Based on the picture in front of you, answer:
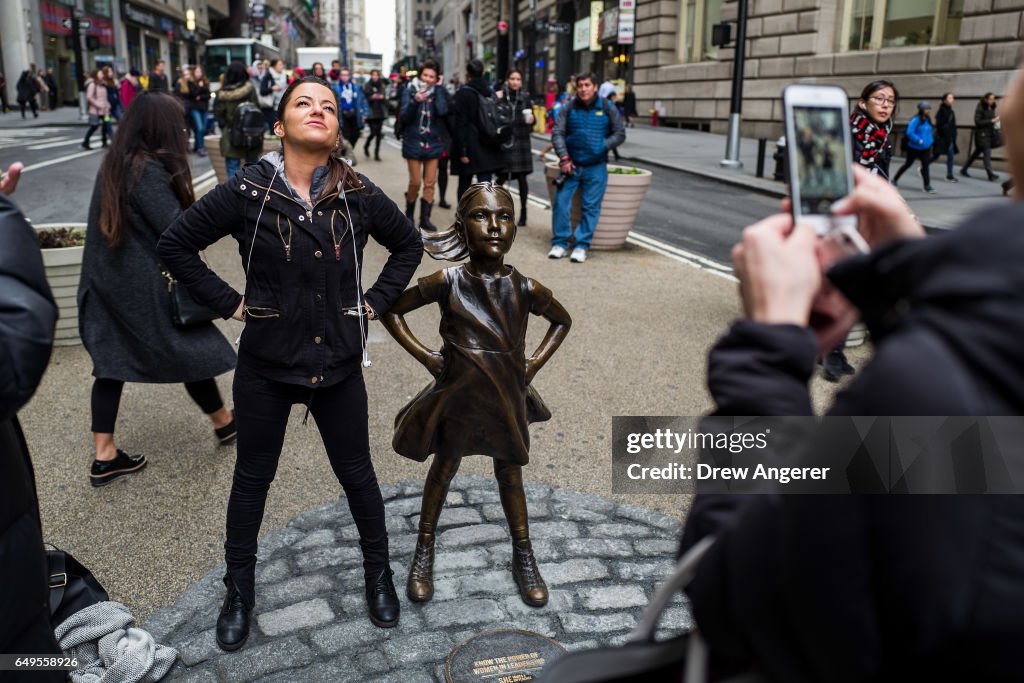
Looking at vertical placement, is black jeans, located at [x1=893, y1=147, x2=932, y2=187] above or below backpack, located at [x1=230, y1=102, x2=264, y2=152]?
below

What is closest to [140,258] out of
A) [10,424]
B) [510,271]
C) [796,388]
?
[510,271]

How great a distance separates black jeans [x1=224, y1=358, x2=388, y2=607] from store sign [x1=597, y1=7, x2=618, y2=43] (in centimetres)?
3384

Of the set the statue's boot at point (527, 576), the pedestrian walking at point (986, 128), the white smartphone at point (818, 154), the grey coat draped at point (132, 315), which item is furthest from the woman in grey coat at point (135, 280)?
the pedestrian walking at point (986, 128)

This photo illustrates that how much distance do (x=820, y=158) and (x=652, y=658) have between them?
2.59 ft

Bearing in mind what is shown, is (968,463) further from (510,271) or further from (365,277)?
(365,277)

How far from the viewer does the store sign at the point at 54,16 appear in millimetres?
38781

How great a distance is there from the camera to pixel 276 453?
3.25 meters

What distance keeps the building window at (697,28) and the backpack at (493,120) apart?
66.4ft

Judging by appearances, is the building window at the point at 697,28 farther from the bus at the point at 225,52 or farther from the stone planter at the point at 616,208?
the stone planter at the point at 616,208

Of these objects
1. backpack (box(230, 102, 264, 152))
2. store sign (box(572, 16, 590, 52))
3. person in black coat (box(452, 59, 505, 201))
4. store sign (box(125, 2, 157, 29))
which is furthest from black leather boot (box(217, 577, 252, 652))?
store sign (box(125, 2, 157, 29))

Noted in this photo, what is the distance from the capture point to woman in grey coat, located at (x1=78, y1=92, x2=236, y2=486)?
413cm

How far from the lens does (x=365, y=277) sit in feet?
28.1

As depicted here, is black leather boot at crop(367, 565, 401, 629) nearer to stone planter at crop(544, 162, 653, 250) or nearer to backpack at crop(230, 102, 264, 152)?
stone planter at crop(544, 162, 653, 250)

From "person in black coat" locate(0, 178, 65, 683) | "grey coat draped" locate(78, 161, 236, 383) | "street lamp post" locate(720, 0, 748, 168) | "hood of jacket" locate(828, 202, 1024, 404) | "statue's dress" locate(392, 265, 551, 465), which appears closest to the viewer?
"hood of jacket" locate(828, 202, 1024, 404)
